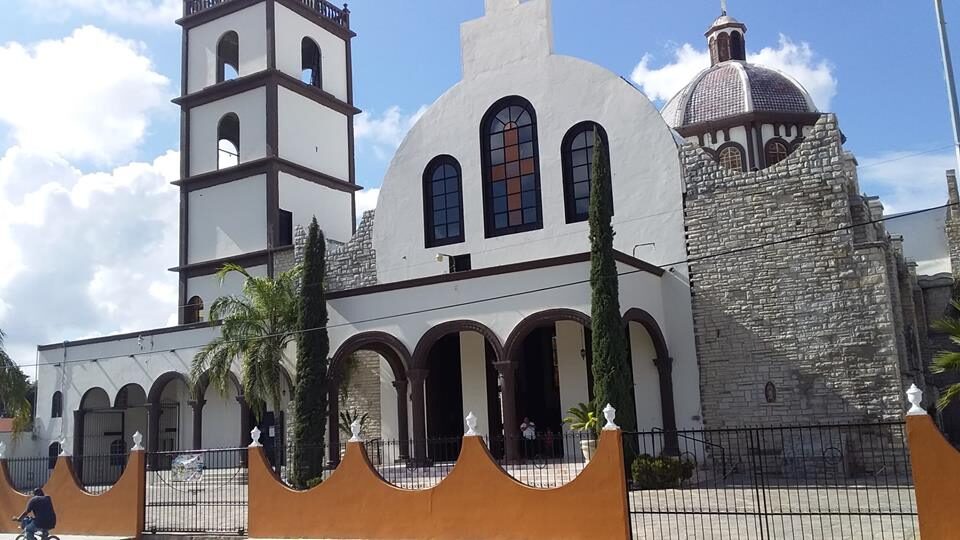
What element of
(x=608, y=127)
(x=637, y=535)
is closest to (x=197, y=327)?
(x=608, y=127)

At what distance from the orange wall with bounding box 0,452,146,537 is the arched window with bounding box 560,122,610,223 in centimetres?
1160

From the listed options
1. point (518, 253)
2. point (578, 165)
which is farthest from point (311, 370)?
point (578, 165)

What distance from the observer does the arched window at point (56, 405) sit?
29281 millimetres

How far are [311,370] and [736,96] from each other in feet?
57.8

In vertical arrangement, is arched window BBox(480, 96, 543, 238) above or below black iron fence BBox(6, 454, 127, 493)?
above

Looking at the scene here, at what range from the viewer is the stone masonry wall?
18.9 meters

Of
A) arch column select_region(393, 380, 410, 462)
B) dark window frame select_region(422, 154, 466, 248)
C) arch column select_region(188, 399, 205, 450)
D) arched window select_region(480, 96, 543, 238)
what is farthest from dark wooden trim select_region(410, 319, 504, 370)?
arch column select_region(188, 399, 205, 450)

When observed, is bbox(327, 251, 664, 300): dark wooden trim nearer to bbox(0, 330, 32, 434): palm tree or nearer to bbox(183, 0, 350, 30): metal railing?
bbox(0, 330, 32, 434): palm tree

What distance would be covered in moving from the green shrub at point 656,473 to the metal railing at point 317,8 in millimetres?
22257

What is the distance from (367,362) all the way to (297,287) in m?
2.87

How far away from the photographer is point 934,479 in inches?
411

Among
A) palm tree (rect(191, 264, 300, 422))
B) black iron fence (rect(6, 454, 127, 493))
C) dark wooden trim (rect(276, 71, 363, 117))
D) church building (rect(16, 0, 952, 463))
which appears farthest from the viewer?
dark wooden trim (rect(276, 71, 363, 117))

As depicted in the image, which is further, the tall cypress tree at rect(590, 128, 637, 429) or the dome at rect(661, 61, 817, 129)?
the dome at rect(661, 61, 817, 129)

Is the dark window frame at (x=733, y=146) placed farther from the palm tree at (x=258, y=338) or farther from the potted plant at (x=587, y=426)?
the palm tree at (x=258, y=338)
